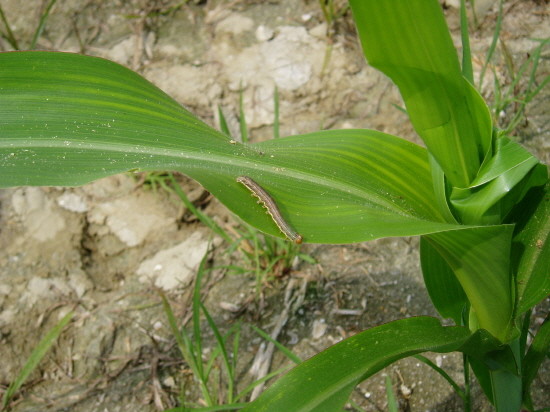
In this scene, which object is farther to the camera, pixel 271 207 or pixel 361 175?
pixel 361 175

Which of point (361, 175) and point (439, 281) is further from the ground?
point (361, 175)

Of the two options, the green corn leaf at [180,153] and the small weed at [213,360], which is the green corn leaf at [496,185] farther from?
the small weed at [213,360]

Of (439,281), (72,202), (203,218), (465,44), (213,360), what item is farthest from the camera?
(72,202)

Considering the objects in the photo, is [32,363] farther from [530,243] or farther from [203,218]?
[530,243]

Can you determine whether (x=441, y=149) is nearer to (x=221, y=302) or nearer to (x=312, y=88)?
(x=221, y=302)

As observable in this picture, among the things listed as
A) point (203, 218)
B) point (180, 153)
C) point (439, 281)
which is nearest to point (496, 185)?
point (439, 281)

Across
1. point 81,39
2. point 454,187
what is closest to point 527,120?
point 454,187
